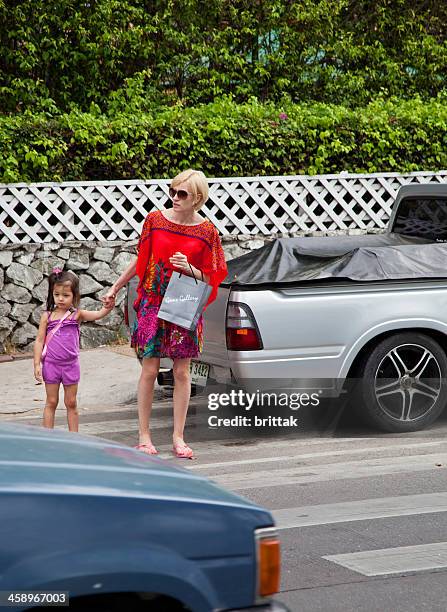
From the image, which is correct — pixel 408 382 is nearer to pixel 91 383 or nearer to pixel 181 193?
pixel 181 193

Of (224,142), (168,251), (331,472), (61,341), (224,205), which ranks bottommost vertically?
(331,472)

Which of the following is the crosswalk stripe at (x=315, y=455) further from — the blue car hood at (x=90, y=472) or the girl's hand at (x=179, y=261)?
the blue car hood at (x=90, y=472)

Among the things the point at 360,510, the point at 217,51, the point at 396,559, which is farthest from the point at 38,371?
the point at 217,51

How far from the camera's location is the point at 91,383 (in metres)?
10.2

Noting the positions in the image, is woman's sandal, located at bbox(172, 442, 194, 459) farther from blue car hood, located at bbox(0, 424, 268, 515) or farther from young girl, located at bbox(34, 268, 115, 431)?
blue car hood, located at bbox(0, 424, 268, 515)

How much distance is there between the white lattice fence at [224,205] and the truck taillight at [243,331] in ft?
14.9

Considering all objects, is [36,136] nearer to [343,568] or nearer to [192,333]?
[192,333]

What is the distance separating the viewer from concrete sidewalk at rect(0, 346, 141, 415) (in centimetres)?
957

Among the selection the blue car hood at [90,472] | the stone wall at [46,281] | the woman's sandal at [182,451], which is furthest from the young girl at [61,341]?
the stone wall at [46,281]

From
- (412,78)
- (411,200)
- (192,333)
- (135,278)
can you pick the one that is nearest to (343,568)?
(192,333)

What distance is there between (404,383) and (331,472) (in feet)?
→ 4.41

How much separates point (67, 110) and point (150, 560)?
1359 centimetres

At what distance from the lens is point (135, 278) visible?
8555 millimetres

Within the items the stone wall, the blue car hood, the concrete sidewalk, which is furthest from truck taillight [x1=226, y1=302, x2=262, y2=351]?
the stone wall
